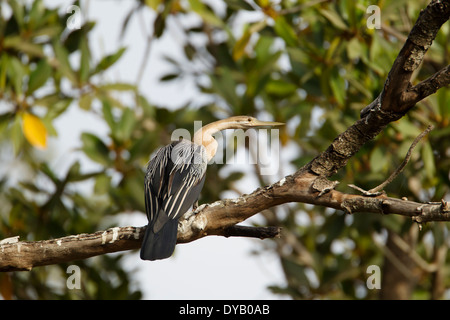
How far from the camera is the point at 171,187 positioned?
10.6 feet

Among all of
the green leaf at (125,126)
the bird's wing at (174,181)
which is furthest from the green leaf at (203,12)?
the bird's wing at (174,181)

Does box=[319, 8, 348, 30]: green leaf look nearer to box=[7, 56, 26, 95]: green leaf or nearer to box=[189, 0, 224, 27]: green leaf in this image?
box=[189, 0, 224, 27]: green leaf

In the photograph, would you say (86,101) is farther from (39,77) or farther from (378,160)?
(378,160)

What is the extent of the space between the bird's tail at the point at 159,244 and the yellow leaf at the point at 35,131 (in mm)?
2226

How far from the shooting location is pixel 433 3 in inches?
87.5

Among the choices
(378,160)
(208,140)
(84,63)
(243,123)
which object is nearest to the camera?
(208,140)

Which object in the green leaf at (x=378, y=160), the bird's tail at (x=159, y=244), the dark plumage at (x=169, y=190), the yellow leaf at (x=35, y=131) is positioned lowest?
the bird's tail at (x=159, y=244)

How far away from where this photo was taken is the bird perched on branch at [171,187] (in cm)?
280

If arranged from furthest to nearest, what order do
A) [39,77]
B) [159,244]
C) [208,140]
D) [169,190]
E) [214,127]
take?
[39,77] < [214,127] < [208,140] < [169,190] < [159,244]

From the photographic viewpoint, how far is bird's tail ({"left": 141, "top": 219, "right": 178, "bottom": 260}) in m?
2.77

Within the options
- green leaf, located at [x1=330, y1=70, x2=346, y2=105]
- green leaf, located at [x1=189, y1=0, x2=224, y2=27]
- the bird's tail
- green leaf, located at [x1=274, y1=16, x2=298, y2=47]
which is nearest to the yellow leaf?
green leaf, located at [x1=189, y1=0, x2=224, y2=27]

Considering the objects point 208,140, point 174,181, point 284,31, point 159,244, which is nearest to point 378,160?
point 284,31

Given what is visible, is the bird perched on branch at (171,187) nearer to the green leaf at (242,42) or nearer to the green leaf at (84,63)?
the green leaf at (242,42)

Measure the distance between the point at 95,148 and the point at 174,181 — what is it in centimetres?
183
